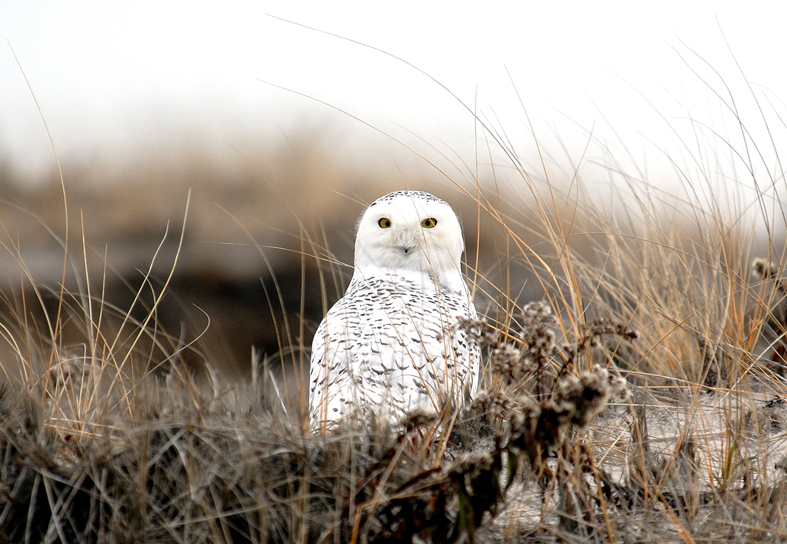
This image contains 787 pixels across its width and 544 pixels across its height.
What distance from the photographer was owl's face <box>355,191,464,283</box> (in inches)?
90.4

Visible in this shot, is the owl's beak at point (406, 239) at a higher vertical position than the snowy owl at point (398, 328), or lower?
higher

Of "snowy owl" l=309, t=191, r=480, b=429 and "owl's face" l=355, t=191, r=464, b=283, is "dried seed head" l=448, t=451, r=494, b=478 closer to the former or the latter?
"snowy owl" l=309, t=191, r=480, b=429

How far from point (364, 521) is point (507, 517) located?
349 millimetres

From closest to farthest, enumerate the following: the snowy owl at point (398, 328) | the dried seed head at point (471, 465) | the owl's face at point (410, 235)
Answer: the dried seed head at point (471, 465)
the snowy owl at point (398, 328)
the owl's face at point (410, 235)

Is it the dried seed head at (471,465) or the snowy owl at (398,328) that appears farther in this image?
the snowy owl at (398,328)

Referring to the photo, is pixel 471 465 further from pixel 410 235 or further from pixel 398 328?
pixel 410 235

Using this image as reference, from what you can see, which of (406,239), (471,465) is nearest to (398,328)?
(406,239)

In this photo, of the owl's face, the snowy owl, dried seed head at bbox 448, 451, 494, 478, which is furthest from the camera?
the owl's face

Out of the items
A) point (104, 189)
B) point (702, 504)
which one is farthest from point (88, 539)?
point (104, 189)

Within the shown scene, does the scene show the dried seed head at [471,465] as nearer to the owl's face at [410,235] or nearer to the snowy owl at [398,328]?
the snowy owl at [398,328]

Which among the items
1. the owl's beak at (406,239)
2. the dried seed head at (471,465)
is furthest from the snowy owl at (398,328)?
the dried seed head at (471,465)

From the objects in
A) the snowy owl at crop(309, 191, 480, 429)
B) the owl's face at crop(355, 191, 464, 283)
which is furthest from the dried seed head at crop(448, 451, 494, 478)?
the owl's face at crop(355, 191, 464, 283)

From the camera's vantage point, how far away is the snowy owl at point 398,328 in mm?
1709

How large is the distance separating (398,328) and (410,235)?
1.50 ft
